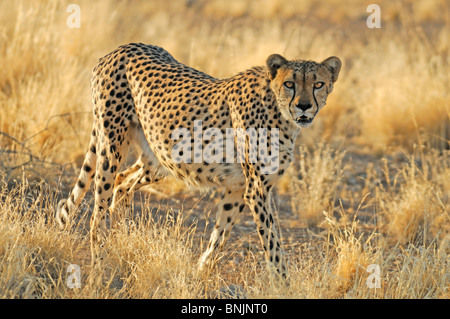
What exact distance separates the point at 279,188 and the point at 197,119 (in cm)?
252

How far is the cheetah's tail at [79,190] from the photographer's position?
4.46 m

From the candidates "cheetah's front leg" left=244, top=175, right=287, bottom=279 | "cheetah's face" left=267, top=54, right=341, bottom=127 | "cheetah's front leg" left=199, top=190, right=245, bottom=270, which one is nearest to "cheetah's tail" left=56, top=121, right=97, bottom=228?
"cheetah's front leg" left=199, top=190, right=245, bottom=270

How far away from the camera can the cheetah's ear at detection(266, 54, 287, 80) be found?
12.8 feet

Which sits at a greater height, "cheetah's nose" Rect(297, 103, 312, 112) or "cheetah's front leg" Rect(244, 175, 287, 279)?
"cheetah's nose" Rect(297, 103, 312, 112)

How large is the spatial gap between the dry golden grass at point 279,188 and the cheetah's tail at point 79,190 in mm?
115

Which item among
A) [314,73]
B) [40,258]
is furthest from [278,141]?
[40,258]

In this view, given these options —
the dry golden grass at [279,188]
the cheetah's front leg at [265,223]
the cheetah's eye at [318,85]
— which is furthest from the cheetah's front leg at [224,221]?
the cheetah's eye at [318,85]

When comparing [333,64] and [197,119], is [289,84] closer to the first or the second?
[333,64]

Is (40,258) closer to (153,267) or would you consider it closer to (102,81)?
(153,267)

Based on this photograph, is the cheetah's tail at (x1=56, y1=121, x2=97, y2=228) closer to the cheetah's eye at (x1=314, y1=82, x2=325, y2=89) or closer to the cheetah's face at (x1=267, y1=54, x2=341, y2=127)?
the cheetah's face at (x1=267, y1=54, x2=341, y2=127)

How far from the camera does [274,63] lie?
3932 mm

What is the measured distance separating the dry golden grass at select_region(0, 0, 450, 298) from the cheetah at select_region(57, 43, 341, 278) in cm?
21

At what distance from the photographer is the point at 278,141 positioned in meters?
3.90
